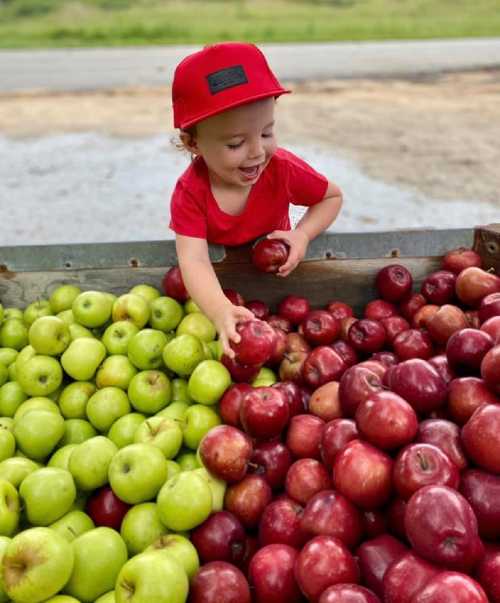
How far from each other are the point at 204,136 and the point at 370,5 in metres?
40.8

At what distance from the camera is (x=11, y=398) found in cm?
232

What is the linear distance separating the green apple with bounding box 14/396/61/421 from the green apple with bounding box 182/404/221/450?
491mm

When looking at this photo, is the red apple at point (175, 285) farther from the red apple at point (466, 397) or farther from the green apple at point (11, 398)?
the red apple at point (466, 397)

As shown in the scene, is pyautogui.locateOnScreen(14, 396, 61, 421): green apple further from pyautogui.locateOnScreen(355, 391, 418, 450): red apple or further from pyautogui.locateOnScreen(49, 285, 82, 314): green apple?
pyautogui.locateOnScreen(355, 391, 418, 450): red apple

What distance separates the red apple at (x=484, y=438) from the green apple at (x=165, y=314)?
1308 mm

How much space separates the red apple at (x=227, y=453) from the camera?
5.84ft

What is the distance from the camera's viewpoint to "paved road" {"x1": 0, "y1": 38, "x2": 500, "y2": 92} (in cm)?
1277

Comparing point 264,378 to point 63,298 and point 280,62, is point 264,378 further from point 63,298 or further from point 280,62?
point 280,62

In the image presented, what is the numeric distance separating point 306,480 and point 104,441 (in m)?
0.64

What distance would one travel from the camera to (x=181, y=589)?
4.68 feet

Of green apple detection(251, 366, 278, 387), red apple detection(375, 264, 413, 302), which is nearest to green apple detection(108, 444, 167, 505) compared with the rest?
green apple detection(251, 366, 278, 387)

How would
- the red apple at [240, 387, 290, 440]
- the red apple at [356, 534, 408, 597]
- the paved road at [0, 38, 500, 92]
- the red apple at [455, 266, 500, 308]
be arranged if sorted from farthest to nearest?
1. the paved road at [0, 38, 500, 92]
2. the red apple at [455, 266, 500, 308]
3. the red apple at [240, 387, 290, 440]
4. the red apple at [356, 534, 408, 597]

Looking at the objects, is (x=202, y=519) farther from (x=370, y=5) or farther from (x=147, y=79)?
(x=370, y=5)

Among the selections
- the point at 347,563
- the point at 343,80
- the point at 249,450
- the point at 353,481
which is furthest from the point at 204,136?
the point at 343,80
